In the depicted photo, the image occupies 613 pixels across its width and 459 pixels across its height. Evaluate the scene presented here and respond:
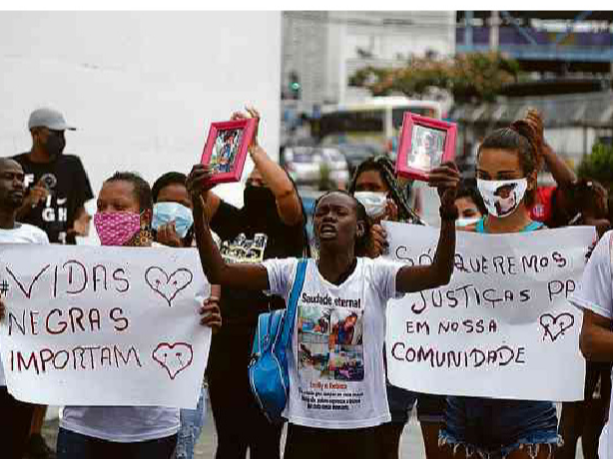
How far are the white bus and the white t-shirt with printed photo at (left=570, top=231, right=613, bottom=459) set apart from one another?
44417mm

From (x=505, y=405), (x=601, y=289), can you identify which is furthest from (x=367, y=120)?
(x=601, y=289)

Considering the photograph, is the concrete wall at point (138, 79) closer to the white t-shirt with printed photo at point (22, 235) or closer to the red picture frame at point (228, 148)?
the white t-shirt with printed photo at point (22, 235)

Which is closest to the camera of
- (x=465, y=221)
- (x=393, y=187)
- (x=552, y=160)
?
(x=552, y=160)

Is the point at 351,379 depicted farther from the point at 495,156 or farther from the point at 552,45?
the point at 552,45

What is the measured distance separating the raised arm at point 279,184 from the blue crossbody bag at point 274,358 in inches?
56.0

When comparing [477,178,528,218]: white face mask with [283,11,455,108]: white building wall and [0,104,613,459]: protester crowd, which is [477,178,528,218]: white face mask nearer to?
[0,104,613,459]: protester crowd

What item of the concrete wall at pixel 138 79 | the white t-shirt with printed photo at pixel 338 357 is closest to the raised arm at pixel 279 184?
the white t-shirt with printed photo at pixel 338 357

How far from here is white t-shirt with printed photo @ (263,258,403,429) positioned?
459 cm

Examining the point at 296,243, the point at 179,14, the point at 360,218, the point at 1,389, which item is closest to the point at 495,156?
the point at 360,218

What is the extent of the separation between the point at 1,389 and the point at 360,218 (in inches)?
67.8

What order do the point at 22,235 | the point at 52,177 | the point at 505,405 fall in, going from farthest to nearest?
the point at 52,177
the point at 22,235
the point at 505,405

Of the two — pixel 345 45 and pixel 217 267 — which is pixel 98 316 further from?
pixel 345 45

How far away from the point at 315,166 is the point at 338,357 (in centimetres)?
3716

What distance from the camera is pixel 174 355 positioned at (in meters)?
5.15
